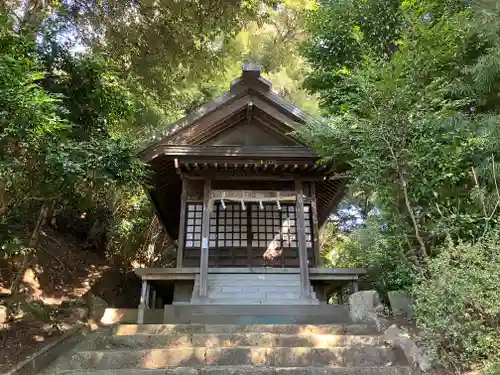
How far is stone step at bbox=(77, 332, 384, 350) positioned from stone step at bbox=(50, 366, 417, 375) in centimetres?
74

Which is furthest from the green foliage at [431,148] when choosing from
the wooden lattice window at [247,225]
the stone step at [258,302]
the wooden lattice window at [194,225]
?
the wooden lattice window at [194,225]

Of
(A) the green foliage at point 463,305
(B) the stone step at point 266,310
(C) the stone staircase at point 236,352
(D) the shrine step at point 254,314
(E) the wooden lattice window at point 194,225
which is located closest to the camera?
(A) the green foliage at point 463,305

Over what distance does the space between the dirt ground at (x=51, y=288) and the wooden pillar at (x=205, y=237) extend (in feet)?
9.10

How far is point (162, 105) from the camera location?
1201cm

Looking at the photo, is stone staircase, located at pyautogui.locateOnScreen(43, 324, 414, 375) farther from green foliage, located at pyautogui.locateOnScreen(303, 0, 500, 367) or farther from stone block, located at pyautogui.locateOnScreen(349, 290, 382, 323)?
green foliage, located at pyautogui.locateOnScreen(303, 0, 500, 367)

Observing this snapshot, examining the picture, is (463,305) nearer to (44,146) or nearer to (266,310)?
(266,310)

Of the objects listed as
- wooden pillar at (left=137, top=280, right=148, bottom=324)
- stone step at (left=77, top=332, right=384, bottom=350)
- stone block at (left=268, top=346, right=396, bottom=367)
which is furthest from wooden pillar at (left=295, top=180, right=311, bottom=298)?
wooden pillar at (left=137, top=280, right=148, bottom=324)

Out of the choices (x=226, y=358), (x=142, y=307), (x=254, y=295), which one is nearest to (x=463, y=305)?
(x=226, y=358)

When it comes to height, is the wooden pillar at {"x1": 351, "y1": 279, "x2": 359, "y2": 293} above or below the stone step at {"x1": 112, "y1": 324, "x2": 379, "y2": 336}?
above

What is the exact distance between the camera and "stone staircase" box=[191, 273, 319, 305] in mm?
A: 8127

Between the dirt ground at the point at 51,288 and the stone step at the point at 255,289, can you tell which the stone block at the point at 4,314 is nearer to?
the dirt ground at the point at 51,288

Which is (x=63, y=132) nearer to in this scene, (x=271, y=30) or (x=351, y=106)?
(x=351, y=106)

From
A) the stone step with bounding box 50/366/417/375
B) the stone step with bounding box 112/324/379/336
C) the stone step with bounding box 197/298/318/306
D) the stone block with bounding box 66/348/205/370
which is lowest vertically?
the stone step with bounding box 50/366/417/375

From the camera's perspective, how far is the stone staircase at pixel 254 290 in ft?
26.7
